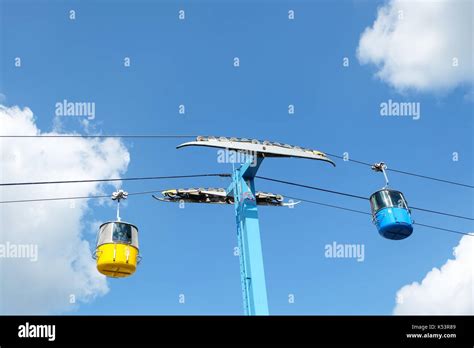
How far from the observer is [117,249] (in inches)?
549

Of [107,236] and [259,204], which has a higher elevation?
[259,204]

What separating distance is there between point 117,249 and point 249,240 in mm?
4194

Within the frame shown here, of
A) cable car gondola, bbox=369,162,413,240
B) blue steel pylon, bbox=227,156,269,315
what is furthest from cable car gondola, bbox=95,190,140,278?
cable car gondola, bbox=369,162,413,240

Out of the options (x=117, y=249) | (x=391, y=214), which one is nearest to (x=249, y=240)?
(x=117, y=249)

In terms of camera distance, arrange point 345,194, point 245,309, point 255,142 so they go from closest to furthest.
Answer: point 245,309 < point 255,142 < point 345,194

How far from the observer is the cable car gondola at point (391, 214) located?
53.7ft

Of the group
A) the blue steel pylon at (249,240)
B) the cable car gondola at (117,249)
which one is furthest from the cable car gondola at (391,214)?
the cable car gondola at (117,249)

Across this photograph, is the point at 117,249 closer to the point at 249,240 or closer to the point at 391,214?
the point at 249,240

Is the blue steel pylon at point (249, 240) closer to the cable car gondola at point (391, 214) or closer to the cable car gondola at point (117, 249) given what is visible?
the cable car gondola at point (117, 249)

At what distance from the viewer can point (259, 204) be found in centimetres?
2166
